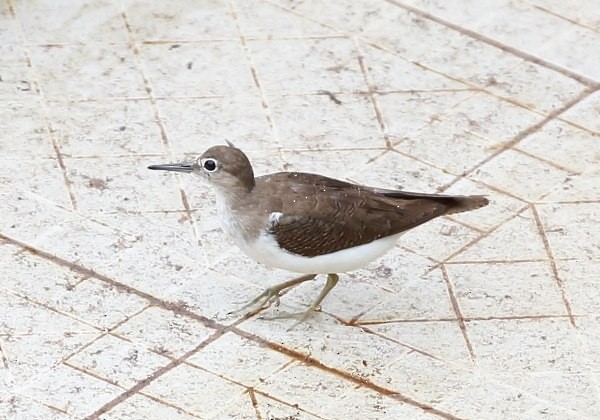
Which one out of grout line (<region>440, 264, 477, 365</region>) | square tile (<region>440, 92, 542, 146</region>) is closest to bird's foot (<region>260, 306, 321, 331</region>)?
grout line (<region>440, 264, 477, 365</region>)

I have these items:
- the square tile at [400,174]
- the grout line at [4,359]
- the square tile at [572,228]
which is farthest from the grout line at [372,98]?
the grout line at [4,359]

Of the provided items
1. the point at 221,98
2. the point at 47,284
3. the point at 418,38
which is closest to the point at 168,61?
the point at 221,98

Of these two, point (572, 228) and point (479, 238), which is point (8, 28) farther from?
point (572, 228)

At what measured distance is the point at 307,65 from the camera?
30.4ft

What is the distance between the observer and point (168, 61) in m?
9.20

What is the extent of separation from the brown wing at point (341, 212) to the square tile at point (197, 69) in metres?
1.81

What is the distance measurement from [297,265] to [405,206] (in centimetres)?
59

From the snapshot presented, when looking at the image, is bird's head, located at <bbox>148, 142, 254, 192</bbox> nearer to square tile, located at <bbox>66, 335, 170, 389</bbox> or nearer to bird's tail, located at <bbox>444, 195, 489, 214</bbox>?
square tile, located at <bbox>66, 335, 170, 389</bbox>

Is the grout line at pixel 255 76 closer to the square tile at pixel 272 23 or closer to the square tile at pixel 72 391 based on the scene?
the square tile at pixel 272 23

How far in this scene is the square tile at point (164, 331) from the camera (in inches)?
279

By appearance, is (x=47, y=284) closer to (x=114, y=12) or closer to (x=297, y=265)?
(x=297, y=265)

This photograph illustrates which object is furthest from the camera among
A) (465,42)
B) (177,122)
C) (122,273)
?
(465,42)

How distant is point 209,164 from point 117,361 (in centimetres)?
98

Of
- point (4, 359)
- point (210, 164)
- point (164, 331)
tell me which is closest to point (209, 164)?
point (210, 164)
